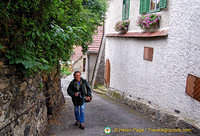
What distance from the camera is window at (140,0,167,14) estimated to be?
19.7 ft

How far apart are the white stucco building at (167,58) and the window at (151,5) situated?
0.30 ft

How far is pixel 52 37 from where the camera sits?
343 cm

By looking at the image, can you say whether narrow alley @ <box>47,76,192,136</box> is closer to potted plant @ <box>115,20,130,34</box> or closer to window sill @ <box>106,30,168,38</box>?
window sill @ <box>106,30,168,38</box>

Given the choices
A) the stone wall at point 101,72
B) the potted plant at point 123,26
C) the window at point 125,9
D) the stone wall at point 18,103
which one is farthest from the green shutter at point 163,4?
the stone wall at point 101,72

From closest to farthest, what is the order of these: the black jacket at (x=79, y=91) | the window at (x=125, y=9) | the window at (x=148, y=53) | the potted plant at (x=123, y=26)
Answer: the black jacket at (x=79, y=91), the window at (x=148, y=53), the potted plant at (x=123, y=26), the window at (x=125, y=9)

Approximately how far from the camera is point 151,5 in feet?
22.8

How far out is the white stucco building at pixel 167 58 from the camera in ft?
15.0

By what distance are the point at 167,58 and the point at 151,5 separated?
2.42 m

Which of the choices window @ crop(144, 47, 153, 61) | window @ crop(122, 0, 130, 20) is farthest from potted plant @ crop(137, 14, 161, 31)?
window @ crop(122, 0, 130, 20)

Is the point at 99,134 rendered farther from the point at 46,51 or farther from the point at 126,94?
the point at 126,94

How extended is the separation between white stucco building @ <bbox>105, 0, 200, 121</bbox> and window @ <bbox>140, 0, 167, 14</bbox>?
0.30 ft

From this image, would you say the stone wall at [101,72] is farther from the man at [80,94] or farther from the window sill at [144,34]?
the man at [80,94]

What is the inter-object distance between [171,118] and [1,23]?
4794 mm

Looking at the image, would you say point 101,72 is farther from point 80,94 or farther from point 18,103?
point 18,103
